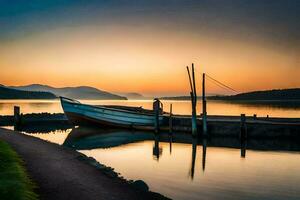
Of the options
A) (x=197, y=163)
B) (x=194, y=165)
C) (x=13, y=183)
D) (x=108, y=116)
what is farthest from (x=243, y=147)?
(x=13, y=183)

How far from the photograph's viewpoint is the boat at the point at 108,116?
45.2m

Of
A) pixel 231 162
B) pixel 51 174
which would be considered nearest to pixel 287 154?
pixel 231 162

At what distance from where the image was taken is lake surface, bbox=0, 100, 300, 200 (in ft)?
59.0

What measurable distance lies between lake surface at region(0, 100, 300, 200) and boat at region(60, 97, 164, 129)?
78.0 inches

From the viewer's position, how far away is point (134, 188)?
46.1 feet

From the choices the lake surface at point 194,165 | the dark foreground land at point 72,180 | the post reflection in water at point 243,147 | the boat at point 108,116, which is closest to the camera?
the dark foreground land at point 72,180

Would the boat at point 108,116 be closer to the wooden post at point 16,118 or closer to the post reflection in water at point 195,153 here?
the wooden post at point 16,118

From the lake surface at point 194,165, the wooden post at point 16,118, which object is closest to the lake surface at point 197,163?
the lake surface at point 194,165

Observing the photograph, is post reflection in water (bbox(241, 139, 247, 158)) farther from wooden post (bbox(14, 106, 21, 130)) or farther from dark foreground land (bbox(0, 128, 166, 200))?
wooden post (bbox(14, 106, 21, 130))

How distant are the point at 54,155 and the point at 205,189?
8085 millimetres

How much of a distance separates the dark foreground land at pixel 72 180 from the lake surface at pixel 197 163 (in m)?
3.34

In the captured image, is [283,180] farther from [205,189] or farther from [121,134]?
[121,134]

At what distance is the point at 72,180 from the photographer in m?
13.4

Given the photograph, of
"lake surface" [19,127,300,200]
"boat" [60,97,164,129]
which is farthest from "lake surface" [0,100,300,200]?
"boat" [60,97,164,129]
